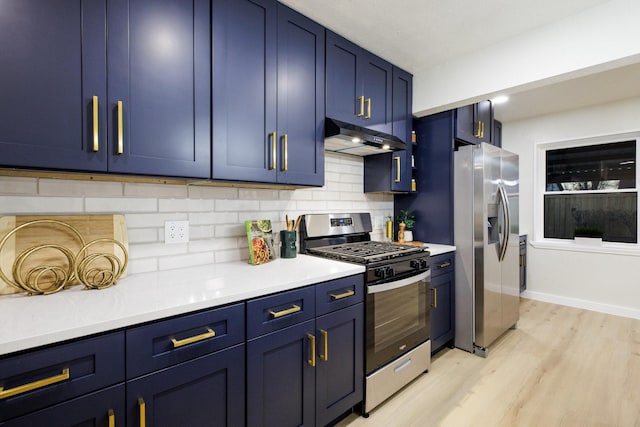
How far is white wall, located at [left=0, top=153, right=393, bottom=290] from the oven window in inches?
34.9

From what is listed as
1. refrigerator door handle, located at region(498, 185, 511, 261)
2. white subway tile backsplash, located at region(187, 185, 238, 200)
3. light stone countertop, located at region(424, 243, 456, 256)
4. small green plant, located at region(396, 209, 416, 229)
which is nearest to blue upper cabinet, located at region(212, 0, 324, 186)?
white subway tile backsplash, located at region(187, 185, 238, 200)

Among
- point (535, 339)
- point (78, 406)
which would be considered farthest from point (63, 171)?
point (535, 339)

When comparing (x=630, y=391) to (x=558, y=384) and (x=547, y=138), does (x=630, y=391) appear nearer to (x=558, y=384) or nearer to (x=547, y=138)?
(x=558, y=384)

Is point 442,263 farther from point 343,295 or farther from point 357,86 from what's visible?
point 357,86

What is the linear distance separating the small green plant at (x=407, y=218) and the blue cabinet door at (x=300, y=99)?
1.29 meters

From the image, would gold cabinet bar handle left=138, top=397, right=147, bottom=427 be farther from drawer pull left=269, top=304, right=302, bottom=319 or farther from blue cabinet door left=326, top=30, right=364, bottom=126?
blue cabinet door left=326, top=30, right=364, bottom=126

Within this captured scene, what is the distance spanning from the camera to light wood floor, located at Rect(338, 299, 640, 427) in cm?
187

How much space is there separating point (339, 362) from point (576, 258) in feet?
12.3

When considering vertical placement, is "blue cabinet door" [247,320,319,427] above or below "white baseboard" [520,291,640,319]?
above

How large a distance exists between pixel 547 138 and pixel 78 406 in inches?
198

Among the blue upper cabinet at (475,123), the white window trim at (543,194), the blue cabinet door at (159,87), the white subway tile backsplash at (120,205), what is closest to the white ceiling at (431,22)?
the blue upper cabinet at (475,123)

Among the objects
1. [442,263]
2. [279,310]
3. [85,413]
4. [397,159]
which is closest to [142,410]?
[85,413]

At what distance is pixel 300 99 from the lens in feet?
6.36

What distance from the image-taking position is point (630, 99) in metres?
3.43
